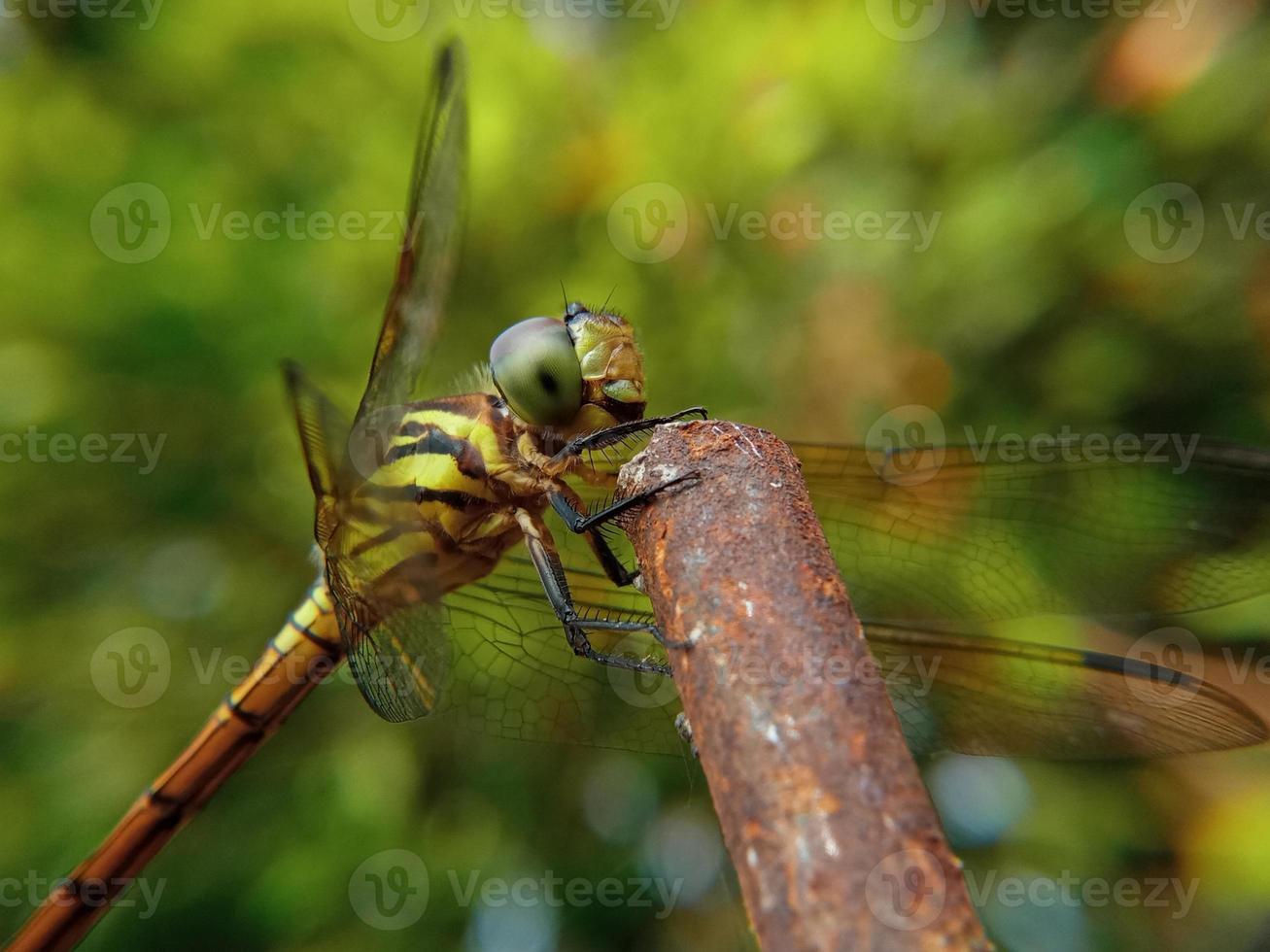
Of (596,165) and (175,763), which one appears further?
(596,165)

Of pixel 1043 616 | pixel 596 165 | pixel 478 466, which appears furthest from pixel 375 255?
pixel 1043 616

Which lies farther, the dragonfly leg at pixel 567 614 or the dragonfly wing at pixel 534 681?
the dragonfly wing at pixel 534 681

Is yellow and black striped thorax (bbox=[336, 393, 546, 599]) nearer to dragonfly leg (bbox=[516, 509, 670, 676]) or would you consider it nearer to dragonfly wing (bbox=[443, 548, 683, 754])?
dragonfly leg (bbox=[516, 509, 670, 676])

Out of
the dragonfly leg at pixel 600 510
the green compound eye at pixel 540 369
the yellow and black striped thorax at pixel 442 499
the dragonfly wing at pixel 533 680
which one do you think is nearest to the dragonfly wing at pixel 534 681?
the dragonfly wing at pixel 533 680

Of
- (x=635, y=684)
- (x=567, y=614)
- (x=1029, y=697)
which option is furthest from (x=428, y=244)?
(x=1029, y=697)

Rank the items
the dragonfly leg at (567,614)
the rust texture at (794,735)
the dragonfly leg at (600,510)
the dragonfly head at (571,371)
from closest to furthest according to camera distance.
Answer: the rust texture at (794,735), the dragonfly leg at (600,510), the dragonfly leg at (567,614), the dragonfly head at (571,371)

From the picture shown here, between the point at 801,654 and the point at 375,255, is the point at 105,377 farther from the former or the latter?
the point at 801,654

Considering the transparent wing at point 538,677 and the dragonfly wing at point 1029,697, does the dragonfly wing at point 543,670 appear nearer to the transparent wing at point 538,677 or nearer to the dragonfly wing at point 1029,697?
the transparent wing at point 538,677

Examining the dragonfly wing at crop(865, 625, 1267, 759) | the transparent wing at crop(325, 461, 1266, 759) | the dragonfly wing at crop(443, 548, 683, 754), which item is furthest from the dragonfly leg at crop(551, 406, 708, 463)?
the dragonfly wing at crop(865, 625, 1267, 759)
